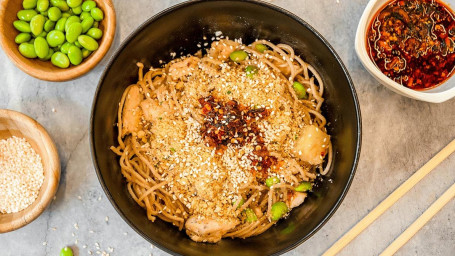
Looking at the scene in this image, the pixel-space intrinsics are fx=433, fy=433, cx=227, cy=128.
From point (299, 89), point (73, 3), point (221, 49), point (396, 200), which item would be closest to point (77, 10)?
point (73, 3)

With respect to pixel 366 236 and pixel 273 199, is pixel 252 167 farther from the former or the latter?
pixel 366 236

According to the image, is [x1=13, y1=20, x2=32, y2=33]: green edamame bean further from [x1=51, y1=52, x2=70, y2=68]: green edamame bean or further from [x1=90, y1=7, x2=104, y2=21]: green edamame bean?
[x1=90, y1=7, x2=104, y2=21]: green edamame bean

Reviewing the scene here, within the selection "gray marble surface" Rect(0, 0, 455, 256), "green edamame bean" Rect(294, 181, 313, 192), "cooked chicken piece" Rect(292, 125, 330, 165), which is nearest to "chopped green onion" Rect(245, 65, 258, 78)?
"cooked chicken piece" Rect(292, 125, 330, 165)

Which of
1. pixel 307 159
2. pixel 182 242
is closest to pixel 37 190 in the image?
pixel 182 242

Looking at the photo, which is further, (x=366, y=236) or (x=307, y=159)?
(x=366, y=236)

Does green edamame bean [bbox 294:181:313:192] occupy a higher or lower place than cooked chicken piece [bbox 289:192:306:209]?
higher

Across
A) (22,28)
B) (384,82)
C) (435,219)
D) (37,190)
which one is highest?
(384,82)

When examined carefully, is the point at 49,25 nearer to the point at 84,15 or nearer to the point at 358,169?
the point at 84,15
